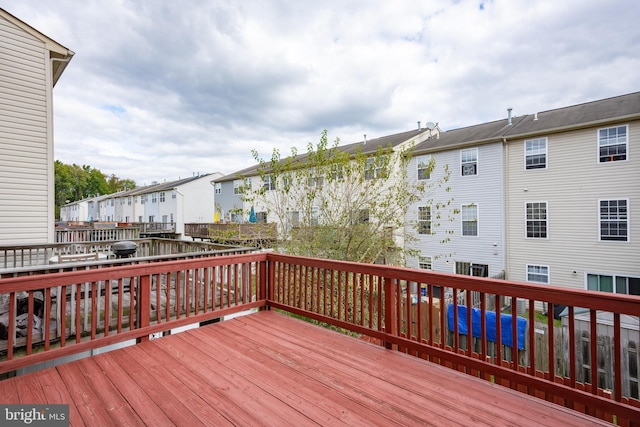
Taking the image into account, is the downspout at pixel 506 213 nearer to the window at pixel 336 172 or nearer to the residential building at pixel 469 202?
the residential building at pixel 469 202

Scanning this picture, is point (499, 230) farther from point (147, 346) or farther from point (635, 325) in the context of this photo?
point (147, 346)

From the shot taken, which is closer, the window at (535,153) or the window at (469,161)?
the window at (535,153)

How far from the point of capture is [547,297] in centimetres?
203

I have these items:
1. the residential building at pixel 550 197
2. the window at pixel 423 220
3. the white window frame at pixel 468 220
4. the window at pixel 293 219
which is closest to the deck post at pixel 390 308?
the window at pixel 423 220

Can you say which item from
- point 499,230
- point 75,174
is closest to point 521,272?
point 499,230

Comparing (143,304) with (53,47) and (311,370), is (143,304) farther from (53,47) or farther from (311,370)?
(53,47)

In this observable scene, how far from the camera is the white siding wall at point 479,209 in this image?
11500 mm

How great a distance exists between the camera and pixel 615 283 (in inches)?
375

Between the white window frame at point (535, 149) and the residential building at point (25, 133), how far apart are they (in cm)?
1429

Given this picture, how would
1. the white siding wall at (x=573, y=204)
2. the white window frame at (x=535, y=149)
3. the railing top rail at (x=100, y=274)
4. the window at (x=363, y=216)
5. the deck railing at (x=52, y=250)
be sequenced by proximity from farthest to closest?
the white window frame at (x=535, y=149) → the white siding wall at (x=573, y=204) → the window at (x=363, y=216) → the deck railing at (x=52, y=250) → the railing top rail at (x=100, y=274)

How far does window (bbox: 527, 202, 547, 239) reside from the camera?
422 inches

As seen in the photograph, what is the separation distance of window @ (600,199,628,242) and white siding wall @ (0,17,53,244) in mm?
15509

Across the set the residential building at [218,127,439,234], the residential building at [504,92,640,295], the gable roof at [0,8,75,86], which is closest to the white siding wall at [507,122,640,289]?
the residential building at [504,92,640,295]

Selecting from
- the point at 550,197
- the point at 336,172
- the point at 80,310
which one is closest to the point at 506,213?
the point at 550,197
